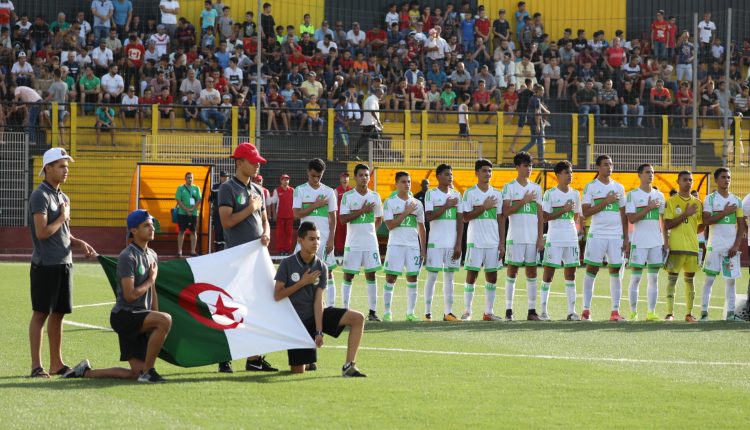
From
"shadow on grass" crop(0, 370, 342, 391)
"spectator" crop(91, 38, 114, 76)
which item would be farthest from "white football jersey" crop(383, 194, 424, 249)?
"spectator" crop(91, 38, 114, 76)

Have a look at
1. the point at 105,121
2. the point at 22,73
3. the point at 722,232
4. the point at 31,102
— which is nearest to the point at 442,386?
the point at 722,232

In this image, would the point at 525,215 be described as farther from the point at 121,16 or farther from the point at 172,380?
the point at 121,16

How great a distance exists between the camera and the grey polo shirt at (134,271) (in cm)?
1015

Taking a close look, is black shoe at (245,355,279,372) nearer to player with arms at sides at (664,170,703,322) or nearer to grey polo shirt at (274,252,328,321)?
grey polo shirt at (274,252,328,321)

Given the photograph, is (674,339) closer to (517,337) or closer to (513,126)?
(517,337)

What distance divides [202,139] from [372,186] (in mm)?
4480

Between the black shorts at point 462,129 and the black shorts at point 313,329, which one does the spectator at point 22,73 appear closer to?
the black shorts at point 462,129

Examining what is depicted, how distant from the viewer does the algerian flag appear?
1066 centimetres

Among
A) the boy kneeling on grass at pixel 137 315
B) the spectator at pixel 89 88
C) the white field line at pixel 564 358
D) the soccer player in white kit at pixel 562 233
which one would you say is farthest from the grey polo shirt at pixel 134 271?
the spectator at pixel 89 88

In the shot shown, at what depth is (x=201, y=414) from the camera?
28.5 ft

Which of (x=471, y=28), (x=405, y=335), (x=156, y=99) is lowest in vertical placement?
(x=405, y=335)

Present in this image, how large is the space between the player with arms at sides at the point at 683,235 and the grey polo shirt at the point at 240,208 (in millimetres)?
8043

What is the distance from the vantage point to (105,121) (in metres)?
30.0

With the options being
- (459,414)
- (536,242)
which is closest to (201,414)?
(459,414)
